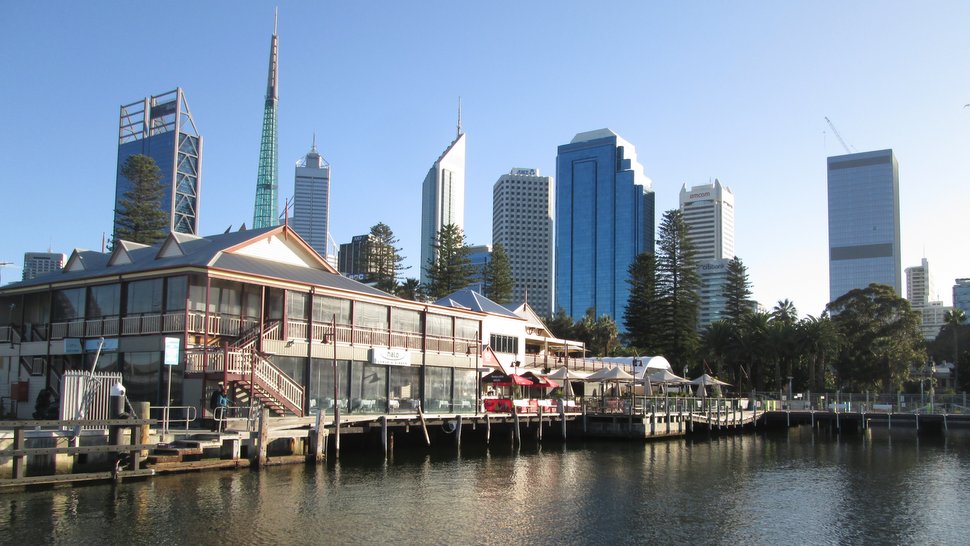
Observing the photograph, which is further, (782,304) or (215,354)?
(782,304)

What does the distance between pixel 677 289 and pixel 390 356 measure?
5264cm

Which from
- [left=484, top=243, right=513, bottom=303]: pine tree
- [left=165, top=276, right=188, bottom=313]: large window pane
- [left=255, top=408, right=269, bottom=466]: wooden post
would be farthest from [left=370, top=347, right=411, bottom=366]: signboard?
[left=484, top=243, right=513, bottom=303]: pine tree

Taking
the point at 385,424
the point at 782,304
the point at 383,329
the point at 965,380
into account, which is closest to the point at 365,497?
the point at 385,424

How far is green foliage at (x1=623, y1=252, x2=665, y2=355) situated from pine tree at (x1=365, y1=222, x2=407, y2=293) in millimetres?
23283

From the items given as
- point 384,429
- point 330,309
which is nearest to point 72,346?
point 330,309

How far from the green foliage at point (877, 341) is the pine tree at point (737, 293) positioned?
891 centimetres

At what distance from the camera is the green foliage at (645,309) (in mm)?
83812

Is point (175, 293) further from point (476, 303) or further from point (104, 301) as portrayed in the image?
point (476, 303)

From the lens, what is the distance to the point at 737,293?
294ft

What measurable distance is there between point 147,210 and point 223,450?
48019 mm

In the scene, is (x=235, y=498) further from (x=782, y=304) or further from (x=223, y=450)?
(x=782, y=304)

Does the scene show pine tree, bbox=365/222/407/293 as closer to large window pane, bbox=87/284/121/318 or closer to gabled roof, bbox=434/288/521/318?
gabled roof, bbox=434/288/521/318

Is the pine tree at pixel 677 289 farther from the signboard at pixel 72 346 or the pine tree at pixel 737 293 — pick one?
the signboard at pixel 72 346

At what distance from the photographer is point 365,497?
2408 cm
